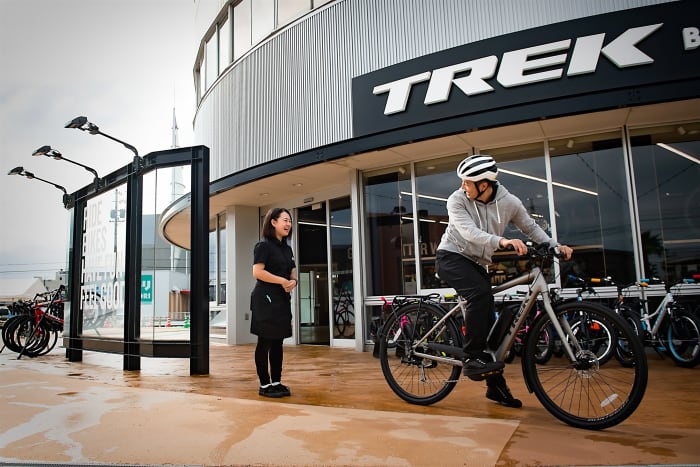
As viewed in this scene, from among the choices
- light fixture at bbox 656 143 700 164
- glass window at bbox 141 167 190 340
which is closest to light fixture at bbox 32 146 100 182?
glass window at bbox 141 167 190 340

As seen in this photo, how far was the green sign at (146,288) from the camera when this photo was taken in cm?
657

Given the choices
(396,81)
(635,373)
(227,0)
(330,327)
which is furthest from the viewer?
(227,0)

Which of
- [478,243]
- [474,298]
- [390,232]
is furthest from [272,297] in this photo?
[390,232]

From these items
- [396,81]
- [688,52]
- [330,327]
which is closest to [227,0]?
[396,81]

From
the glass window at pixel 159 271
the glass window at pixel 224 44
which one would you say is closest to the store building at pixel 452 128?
the glass window at pixel 159 271

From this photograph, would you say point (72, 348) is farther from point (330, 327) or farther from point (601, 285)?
point (601, 285)

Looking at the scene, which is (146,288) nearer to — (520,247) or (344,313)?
(344,313)

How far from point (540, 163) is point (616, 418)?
5.20m

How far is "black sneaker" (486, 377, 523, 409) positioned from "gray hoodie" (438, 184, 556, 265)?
88 centimetres

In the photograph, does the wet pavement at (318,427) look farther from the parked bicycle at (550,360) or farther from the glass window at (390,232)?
the glass window at (390,232)

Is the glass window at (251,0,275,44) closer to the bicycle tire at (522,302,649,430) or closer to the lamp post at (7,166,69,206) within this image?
the lamp post at (7,166,69,206)

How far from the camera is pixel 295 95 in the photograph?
8766 mm

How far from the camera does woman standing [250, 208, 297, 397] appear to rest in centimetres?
426

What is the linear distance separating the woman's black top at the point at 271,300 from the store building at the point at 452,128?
3.22 meters
